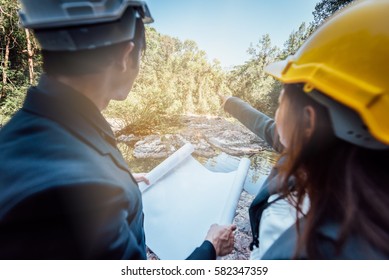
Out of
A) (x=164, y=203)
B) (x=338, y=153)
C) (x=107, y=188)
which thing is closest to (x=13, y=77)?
(x=164, y=203)

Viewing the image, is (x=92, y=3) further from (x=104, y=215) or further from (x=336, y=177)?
(x=336, y=177)

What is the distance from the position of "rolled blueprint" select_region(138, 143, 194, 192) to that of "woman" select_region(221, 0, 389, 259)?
893mm

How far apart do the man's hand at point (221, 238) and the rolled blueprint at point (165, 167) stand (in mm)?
532

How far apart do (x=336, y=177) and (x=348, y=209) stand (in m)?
0.08

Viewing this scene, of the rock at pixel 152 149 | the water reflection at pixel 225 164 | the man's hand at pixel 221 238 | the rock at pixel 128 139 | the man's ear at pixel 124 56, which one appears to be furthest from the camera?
the rock at pixel 128 139

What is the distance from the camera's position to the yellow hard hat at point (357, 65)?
18.2 inches

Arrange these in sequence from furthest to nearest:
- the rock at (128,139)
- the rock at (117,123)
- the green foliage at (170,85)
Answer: the green foliage at (170,85) < the rock at (117,123) < the rock at (128,139)

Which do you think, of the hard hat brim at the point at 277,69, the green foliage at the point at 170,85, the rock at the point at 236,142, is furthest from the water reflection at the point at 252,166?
the hard hat brim at the point at 277,69

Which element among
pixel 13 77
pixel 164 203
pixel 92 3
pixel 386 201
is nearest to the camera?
pixel 386 201

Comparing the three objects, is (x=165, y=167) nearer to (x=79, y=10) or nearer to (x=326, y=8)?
(x=79, y=10)

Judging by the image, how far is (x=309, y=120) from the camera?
548 mm

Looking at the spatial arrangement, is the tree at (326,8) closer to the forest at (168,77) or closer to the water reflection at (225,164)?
the forest at (168,77)

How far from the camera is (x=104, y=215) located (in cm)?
53

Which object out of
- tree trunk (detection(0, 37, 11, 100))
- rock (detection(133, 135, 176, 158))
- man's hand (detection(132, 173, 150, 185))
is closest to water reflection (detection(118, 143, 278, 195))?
rock (detection(133, 135, 176, 158))
